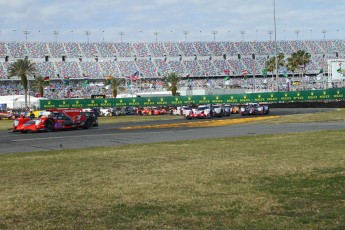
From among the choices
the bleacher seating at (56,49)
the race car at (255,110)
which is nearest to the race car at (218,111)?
the race car at (255,110)

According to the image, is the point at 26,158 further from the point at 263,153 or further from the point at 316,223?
the point at 316,223

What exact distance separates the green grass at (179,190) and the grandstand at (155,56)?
102 m

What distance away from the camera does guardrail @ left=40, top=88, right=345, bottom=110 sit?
218ft

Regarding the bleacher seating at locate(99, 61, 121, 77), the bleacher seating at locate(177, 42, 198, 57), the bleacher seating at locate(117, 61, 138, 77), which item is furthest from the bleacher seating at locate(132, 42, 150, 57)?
the bleacher seating at locate(99, 61, 121, 77)

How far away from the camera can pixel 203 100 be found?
241ft

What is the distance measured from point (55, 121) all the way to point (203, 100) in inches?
1674

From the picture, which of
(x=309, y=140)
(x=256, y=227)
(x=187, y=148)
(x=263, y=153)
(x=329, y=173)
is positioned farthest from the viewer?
(x=309, y=140)

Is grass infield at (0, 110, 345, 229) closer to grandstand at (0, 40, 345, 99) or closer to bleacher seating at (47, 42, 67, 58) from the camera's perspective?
grandstand at (0, 40, 345, 99)

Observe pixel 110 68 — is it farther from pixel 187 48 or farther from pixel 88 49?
pixel 187 48

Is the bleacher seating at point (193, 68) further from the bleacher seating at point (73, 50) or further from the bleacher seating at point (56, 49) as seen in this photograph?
the bleacher seating at point (56, 49)

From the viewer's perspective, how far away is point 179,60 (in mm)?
130375

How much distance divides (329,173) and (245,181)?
6.21 feet

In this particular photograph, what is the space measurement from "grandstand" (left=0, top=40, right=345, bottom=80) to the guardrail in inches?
1788

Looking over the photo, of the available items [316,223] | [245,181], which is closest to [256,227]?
[316,223]
